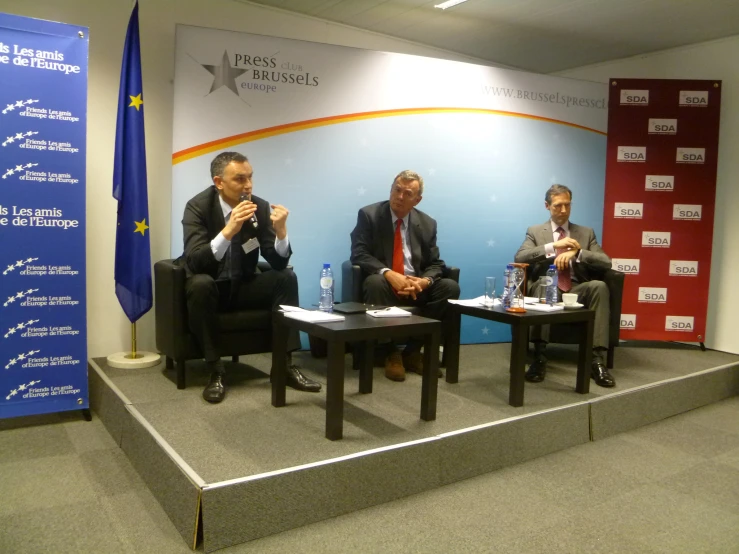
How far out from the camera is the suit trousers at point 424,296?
3461 mm

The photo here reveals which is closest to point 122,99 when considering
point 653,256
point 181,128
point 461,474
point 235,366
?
point 181,128

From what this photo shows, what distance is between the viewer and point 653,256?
4.71m

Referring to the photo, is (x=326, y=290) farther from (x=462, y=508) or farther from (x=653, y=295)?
(x=653, y=295)

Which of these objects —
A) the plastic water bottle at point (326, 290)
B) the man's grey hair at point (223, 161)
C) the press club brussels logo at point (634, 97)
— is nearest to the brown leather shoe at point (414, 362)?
the plastic water bottle at point (326, 290)

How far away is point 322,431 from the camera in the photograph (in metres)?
2.50

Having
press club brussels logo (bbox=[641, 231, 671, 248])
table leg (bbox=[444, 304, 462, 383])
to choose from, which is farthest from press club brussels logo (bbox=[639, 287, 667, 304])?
table leg (bbox=[444, 304, 462, 383])

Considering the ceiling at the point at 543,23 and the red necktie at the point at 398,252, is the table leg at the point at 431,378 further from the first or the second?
the ceiling at the point at 543,23

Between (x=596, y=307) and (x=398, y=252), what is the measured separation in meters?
1.24

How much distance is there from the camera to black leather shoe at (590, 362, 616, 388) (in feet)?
11.1

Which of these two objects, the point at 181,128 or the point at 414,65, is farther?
the point at 414,65

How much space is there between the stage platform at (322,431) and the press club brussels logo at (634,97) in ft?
6.85

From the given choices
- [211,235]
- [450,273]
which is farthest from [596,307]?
[211,235]

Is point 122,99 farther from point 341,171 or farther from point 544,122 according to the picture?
point 544,122

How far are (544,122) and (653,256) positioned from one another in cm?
136
